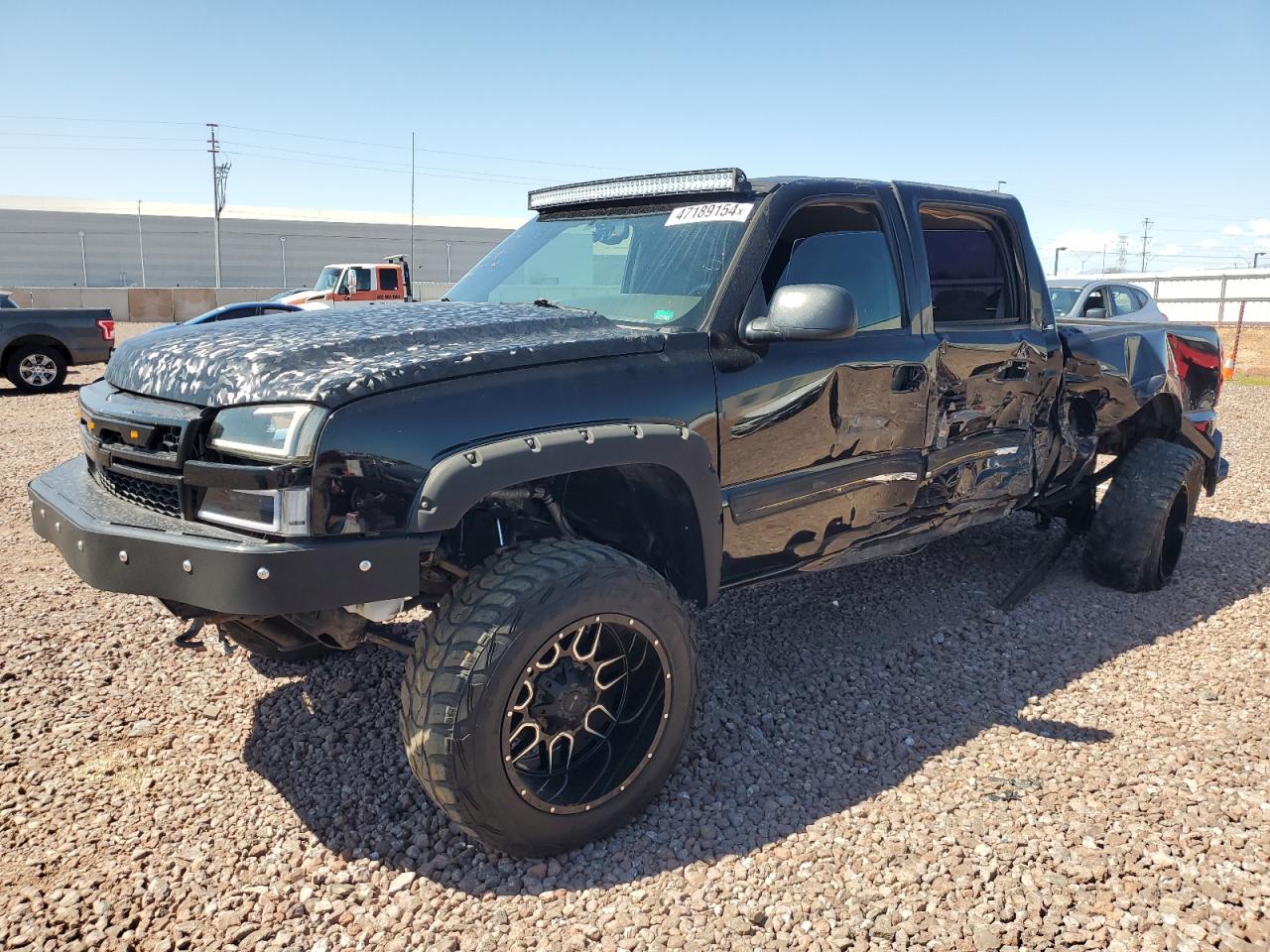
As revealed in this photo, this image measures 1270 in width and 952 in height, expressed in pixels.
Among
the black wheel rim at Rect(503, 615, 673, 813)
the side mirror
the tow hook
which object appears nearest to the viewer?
the black wheel rim at Rect(503, 615, 673, 813)

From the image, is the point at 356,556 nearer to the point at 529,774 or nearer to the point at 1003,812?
the point at 529,774

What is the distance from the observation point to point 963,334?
12.5ft

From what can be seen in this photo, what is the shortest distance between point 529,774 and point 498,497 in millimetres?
817

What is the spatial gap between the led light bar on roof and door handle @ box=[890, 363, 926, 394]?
0.90 metres

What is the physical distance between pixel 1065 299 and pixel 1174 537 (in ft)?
28.1

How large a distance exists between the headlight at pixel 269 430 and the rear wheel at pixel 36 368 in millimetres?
13074

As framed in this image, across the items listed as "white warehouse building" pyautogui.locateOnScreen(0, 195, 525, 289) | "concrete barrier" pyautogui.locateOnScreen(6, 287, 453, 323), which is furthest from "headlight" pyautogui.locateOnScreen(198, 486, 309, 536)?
"white warehouse building" pyautogui.locateOnScreen(0, 195, 525, 289)

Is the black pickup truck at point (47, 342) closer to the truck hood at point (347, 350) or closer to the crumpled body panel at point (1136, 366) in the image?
the truck hood at point (347, 350)

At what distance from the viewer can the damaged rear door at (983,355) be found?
374 cm

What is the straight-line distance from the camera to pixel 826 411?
323 cm

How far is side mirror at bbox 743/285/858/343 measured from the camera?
2.79 meters

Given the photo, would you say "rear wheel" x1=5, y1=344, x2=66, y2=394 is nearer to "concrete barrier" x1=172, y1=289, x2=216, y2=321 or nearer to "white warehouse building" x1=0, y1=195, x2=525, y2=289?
"concrete barrier" x1=172, y1=289, x2=216, y2=321

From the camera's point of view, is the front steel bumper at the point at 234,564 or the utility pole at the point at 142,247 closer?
the front steel bumper at the point at 234,564

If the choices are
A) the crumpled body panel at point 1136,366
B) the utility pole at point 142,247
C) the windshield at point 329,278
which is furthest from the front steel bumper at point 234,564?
the utility pole at point 142,247
